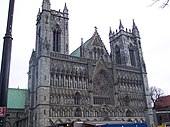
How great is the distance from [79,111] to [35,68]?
1338 centimetres

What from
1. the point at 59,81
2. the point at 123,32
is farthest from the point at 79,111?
the point at 123,32

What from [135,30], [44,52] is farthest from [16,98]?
[135,30]

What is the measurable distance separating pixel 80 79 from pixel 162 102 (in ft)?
108

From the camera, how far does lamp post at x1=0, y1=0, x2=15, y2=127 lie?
650 centimetres

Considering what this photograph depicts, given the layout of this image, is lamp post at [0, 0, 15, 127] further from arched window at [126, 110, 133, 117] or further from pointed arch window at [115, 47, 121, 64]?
pointed arch window at [115, 47, 121, 64]

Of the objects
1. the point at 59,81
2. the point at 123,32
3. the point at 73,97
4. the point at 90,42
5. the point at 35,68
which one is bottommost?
the point at 73,97

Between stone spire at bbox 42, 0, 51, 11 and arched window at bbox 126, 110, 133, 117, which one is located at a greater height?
stone spire at bbox 42, 0, 51, 11

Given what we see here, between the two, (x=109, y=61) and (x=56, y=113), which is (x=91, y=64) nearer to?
(x=109, y=61)

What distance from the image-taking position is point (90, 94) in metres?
42.6

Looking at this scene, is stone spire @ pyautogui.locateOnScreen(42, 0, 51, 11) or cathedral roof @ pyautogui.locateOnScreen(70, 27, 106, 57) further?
cathedral roof @ pyautogui.locateOnScreen(70, 27, 106, 57)

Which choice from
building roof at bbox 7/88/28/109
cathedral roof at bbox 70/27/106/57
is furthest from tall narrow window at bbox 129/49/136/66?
building roof at bbox 7/88/28/109

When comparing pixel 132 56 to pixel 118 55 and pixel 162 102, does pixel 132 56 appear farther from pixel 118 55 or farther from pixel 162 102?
pixel 162 102

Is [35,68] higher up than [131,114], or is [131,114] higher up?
[35,68]

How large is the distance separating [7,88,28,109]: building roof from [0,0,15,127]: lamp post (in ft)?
153
